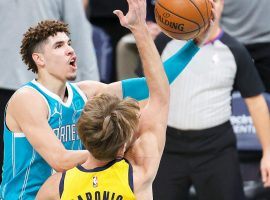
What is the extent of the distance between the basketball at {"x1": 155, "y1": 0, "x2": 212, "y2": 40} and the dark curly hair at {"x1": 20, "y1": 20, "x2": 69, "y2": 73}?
0.54 metres

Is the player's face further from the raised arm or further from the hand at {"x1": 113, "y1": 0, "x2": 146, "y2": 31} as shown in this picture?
the hand at {"x1": 113, "y1": 0, "x2": 146, "y2": 31}

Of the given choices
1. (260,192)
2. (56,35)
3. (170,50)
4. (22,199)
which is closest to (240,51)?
(170,50)

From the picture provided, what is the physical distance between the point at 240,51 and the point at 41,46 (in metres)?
1.91

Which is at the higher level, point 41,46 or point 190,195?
point 41,46

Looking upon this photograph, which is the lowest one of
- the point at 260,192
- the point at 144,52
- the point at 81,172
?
the point at 260,192

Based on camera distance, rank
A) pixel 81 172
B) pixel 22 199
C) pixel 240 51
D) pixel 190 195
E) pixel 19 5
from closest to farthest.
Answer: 1. pixel 81 172
2. pixel 22 199
3. pixel 19 5
4. pixel 240 51
5. pixel 190 195

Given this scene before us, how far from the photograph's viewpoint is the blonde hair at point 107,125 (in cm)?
390

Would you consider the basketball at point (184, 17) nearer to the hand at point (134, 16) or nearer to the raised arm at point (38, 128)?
the hand at point (134, 16)

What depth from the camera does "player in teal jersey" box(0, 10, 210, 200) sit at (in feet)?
14.4

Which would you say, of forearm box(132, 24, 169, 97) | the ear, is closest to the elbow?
forearm box(132, 24, 169, 97)

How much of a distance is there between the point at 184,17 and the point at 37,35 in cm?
78

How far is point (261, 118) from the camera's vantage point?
621cm

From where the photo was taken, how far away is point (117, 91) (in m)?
4.81

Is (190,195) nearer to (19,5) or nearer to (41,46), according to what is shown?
(19,5)
